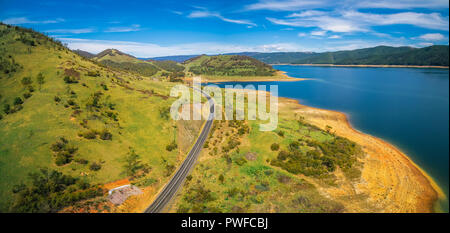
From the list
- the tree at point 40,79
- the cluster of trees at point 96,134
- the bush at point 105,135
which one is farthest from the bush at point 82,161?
the tree at point 40,79

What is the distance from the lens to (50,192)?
31359mm

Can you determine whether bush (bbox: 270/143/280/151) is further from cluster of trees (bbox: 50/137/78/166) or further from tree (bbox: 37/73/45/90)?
tree (bbox: 37/73/45/90)

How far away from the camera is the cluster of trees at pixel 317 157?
142ft

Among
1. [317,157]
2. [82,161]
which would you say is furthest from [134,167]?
[317,157]

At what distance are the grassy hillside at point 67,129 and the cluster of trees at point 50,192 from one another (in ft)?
0.44

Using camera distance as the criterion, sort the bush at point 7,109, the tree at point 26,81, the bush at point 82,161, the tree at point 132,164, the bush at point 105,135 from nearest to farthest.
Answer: the bush at point 82,161, the tree at point 132,164, the bush at point 7,109, the bush at point 105,135, the tree at point 26,81

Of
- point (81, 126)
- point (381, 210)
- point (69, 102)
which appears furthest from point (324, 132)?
point (69, 102)

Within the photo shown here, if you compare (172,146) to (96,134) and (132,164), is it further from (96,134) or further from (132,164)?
(96,134)

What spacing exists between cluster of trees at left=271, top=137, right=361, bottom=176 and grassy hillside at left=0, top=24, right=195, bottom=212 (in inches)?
1069

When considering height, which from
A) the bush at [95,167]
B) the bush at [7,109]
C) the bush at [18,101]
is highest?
the bush at [18,101]

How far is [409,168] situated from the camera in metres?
43.4

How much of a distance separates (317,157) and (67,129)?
60.1m

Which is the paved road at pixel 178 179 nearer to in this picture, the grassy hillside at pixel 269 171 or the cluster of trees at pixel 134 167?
the grassy hillside at pixel 269 171
